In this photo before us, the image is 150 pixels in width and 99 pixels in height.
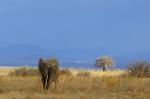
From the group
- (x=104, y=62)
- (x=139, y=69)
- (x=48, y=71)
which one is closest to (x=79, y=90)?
(x=48, y=71)

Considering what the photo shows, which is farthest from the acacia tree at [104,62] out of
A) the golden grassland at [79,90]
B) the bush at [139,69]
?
the golden grassland at [79,90]

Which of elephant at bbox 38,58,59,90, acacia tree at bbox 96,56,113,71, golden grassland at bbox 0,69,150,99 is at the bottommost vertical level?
golden grassland at bbox 0,69,150,99

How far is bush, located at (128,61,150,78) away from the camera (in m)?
40.8

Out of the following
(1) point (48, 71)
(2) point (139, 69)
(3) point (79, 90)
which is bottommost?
(3) point (79, 90)

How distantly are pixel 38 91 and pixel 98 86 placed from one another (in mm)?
4181

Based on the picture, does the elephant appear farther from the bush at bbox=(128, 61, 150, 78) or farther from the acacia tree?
the acacia tree

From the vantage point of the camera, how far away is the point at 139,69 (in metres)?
41.9

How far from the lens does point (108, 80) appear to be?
102ft

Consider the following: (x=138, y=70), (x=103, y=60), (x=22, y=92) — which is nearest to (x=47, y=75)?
(x=22, y=92)

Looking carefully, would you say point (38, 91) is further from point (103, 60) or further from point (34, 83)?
point (103, 60)

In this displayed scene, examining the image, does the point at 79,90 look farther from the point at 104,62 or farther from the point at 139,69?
the point at 104,62

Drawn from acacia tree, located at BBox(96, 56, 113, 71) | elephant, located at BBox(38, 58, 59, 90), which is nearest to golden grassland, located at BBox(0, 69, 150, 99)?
elephant, located at BBox(38, 58, 59, 90)

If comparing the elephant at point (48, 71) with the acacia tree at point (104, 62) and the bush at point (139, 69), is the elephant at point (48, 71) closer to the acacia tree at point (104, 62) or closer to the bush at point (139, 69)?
the bush at point (139, 69)

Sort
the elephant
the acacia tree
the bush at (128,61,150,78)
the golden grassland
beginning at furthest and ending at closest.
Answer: the acacia tree → the bush at (128,61,150,78) → the elephant → the golden grassland
